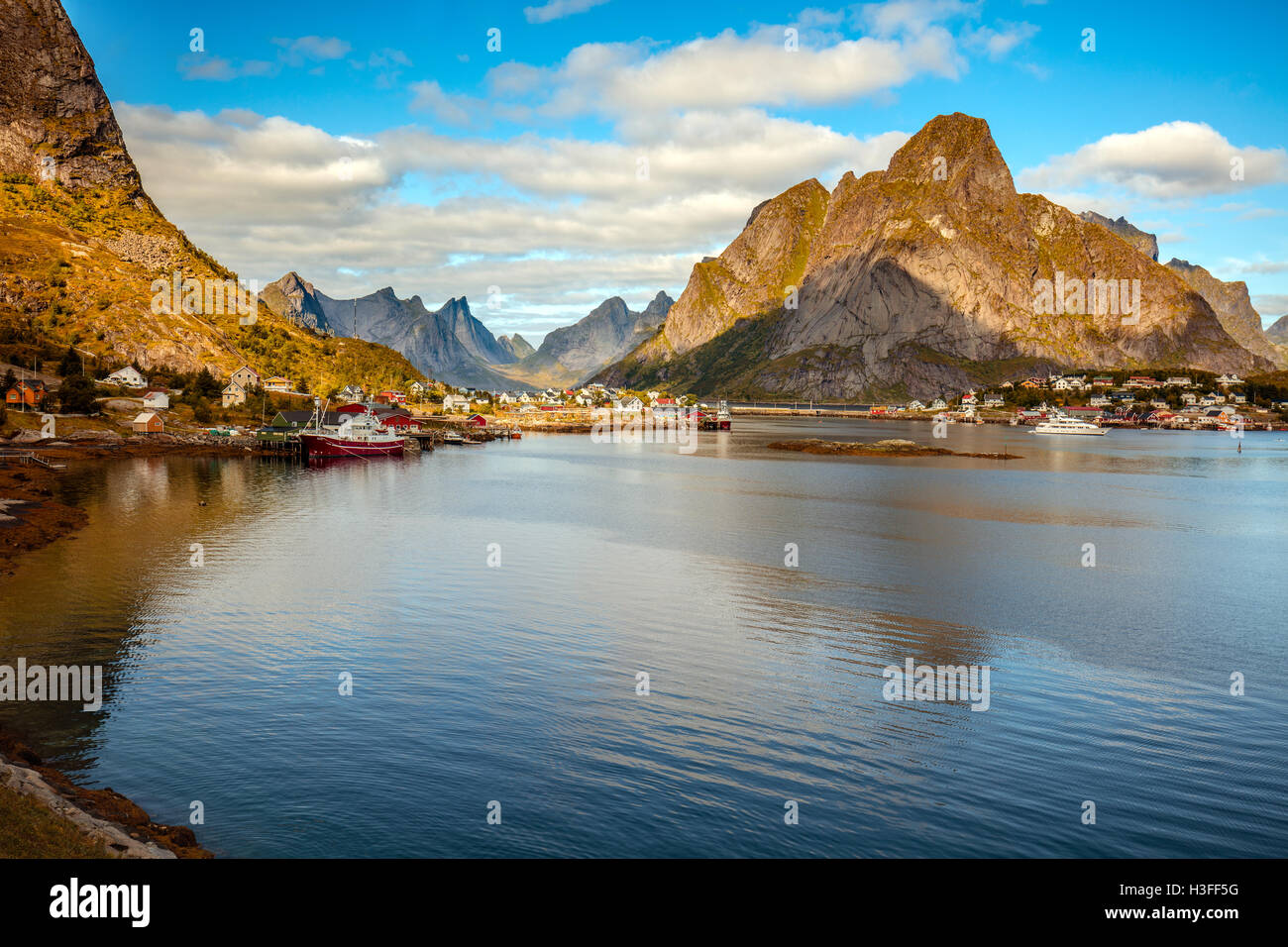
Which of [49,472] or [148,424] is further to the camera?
[148,424]

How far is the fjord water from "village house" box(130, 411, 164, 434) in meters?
65.9

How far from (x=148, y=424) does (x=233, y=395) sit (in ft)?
116

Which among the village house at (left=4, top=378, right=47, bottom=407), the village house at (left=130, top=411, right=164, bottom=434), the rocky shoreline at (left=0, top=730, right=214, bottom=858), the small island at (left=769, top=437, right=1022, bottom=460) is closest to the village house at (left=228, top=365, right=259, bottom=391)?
the village house at (left=130, top=411, right=164, bottom=434)

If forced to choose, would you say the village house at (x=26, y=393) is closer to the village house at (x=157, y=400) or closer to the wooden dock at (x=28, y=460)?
the village house at (x=157, y=400)

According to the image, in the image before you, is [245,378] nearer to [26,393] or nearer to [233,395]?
[233,395]

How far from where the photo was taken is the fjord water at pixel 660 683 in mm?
17014

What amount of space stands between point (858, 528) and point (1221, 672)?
3424cm

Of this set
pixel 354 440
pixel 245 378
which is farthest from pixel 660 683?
pixel 245 378

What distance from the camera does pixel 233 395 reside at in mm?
152125

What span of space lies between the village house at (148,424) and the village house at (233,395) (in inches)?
1187

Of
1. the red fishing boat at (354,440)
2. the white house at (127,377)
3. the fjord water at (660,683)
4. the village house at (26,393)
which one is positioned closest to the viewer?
the fjord water at (660,683)

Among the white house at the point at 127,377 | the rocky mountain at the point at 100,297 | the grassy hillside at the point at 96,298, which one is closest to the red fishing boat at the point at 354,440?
the white house at the point at 127,377

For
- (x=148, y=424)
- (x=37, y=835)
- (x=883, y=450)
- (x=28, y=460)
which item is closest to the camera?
(x=37, y=835)

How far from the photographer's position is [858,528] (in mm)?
61844
